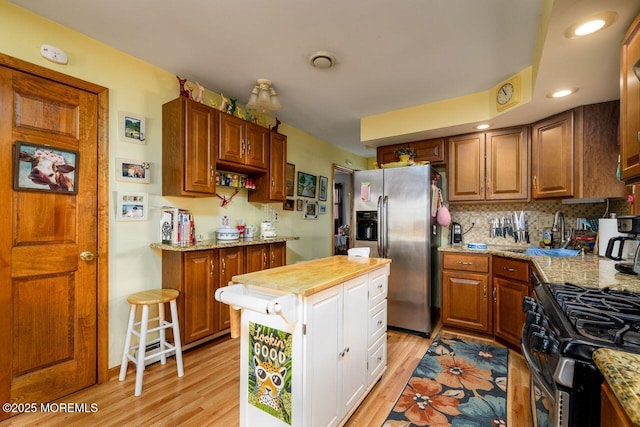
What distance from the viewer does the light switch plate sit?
74.2 inches

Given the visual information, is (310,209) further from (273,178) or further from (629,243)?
(629,243)

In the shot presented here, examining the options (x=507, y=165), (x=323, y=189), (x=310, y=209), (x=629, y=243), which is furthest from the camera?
(x=323, y=189)

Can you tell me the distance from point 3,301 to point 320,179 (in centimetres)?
374

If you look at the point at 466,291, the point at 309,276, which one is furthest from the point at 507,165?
the point at 309,276

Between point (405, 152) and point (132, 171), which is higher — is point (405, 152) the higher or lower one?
the higher one

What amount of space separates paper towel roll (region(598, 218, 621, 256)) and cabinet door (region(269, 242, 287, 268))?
9.84 feet

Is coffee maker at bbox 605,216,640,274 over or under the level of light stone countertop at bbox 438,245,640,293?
over

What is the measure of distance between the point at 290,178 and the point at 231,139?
1335mm

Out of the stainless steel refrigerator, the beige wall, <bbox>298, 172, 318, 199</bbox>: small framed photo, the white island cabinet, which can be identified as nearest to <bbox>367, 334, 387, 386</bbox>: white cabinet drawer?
the white island cabinet

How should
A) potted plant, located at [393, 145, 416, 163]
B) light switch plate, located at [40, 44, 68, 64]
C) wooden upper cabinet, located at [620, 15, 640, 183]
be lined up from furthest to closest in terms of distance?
potted plant, located at [393, 145, 416, 163], light switch plate, located at [40, 44, 68, 64], wooden upper cabinet, located at [620, 15, 640, 183]

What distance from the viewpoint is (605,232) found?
2408 millimetres

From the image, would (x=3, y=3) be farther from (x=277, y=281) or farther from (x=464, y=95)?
(x=464, y=95)

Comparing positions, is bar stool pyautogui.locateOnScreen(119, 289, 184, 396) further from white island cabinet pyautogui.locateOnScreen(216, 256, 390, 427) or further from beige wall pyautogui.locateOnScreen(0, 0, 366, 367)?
white island cabinet pyautogui.locateOnScreen(216, 256, 390, 427)

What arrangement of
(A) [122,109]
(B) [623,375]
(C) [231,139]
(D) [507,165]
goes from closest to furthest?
1. (B) [623,375]
2. (A) [122,109]
3. (C) [231,139]
4. (D) [507,165]
